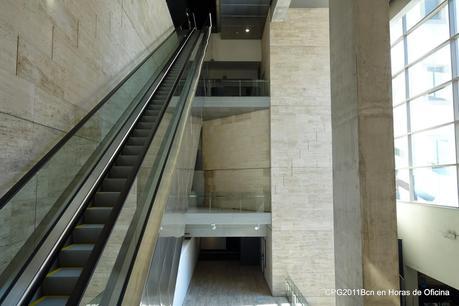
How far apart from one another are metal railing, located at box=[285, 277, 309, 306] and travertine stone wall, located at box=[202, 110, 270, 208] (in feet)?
11.3

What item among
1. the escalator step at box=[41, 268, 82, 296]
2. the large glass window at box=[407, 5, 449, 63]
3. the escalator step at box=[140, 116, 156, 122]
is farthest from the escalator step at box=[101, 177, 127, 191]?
the large glass window at box=[407, 5, 449, 63]

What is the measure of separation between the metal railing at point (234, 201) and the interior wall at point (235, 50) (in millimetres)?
8152

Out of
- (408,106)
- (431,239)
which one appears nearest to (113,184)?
(431,239)

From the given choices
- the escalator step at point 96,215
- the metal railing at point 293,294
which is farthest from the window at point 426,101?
the escalator step at point 96,215

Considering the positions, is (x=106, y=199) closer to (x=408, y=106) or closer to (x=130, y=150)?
(x=130, y=150)

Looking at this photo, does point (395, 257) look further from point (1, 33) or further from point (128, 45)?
point (128, 45)

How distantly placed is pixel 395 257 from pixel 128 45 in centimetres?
646

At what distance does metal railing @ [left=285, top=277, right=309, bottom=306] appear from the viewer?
33.6 feet

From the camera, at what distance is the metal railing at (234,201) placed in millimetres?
12406

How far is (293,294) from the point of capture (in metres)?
11.4

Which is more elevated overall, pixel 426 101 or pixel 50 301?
pixel 426 101

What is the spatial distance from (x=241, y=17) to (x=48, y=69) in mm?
12850

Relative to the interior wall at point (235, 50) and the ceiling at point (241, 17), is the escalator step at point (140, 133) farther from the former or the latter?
the interior wall at point (235, 50)

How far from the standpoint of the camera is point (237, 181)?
1483cm
